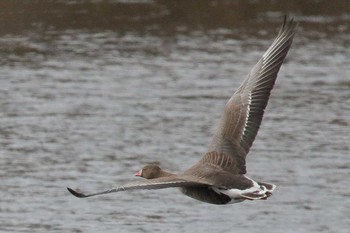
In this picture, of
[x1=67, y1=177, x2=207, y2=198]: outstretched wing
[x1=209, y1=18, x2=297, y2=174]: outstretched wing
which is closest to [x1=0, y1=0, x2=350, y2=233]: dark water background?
[x1=209, y1=18, x2=297, y2=174]: outstretched wing

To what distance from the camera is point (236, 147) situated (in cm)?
1162

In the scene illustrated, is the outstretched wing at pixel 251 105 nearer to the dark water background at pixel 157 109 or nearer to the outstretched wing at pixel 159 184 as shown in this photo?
the outstretched wing at pixel 159 184

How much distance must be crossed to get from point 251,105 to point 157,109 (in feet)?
32.1

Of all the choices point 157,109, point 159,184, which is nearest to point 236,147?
point 159,184

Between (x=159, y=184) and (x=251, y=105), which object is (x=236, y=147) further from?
(x=159, y=184)

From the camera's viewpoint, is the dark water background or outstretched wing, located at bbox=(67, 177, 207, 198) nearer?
outstretched wing, located at bbox=(67, 177, 207, 198)

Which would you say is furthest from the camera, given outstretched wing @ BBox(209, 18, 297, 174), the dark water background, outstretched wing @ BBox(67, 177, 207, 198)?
the dark water background

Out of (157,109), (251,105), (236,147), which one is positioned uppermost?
(251,105)

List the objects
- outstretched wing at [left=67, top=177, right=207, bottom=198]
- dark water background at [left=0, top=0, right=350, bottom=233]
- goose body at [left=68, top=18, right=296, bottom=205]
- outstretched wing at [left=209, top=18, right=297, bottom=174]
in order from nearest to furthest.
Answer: outstretched wing at [left=67, top=177, right=207, bottom=198] < goose body at [left=68, top=18, right=296, bottom=205] < outstretched wing at [left=209, top=18, right=297, bottom=174] < dark water background at [left=0, top=0, right=350, bottom=233]

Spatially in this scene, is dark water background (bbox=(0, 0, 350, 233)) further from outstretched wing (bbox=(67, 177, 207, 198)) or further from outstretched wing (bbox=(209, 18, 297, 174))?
outstretched wing (bbox=(67, 177, 207, 198))

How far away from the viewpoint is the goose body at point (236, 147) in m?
10.7

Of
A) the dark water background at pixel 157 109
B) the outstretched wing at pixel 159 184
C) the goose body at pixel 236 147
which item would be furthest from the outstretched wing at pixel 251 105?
the dark water background at pixel 157 109

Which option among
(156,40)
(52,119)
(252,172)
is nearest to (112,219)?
(252,172)

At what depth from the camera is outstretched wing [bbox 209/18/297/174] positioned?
11.7 m
